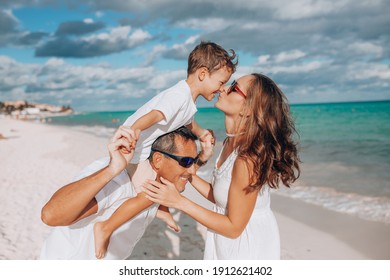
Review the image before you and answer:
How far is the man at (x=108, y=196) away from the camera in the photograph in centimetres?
208

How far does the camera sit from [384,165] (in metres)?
11.5

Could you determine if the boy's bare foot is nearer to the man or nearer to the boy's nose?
the man

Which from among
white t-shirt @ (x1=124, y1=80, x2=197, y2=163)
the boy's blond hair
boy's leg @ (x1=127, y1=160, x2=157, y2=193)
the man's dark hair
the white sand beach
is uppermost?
the boy's blond hair

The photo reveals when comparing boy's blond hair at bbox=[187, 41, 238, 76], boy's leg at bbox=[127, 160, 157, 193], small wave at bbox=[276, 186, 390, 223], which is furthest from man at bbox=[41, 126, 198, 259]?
small wave at bbox=[276, 186, 390, 223]

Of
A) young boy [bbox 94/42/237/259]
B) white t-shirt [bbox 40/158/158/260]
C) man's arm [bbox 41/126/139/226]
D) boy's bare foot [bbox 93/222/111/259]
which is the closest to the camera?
man's arm [bbox 41/126/139/226]

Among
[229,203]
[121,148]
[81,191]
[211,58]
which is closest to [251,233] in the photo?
[229,203]

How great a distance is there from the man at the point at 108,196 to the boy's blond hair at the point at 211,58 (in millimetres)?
1551

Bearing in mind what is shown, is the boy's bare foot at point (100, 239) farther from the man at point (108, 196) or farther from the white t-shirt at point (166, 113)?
the white t-shirt at point (166, 113)

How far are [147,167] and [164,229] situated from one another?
332 cm

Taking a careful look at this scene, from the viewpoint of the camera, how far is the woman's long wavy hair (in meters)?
2.40

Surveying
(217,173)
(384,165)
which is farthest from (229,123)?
(384,165)

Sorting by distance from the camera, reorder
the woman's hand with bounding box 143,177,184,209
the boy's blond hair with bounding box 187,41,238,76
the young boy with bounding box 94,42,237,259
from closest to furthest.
A: the woman's hand with bounding box 143,177,184,209 < the young boy with bounding box 94,42,237,259 < the boy's blond hair with bounding box 187,41,238,76

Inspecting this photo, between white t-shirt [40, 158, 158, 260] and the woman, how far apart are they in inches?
15.8
